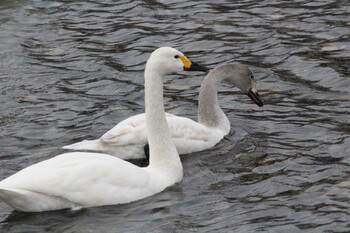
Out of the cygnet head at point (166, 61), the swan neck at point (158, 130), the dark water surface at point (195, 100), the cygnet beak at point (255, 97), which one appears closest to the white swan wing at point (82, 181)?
the dark water surface at point (195, 100)

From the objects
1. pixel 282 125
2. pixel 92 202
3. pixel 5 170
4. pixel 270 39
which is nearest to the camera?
pixel 92 202

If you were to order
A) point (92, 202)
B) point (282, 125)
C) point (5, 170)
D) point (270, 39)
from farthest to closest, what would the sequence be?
point (270, 39) < point (282, 125) < point (5, 170) < point (92, 202)

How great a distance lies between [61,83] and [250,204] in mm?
4948

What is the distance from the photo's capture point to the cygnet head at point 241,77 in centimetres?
1277

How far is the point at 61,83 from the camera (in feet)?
46.0

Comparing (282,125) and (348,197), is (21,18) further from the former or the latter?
(348,197)

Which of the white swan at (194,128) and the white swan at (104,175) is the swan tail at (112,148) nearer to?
the white swan at (194,128)

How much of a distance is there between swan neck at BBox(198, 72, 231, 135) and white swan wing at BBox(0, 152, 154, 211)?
2.29 meters

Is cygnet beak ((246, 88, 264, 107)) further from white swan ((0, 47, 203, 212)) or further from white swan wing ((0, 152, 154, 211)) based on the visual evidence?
white swan wing ((0, 152, 154, 211))

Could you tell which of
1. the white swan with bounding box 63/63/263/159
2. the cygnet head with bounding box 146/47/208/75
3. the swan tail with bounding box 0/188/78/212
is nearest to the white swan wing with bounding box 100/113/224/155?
the white swan with bounding box 63/63/263/159

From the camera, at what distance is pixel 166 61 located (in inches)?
418

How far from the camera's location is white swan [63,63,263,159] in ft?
37.0

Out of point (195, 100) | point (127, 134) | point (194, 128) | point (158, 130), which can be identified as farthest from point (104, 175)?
point (195, 100)

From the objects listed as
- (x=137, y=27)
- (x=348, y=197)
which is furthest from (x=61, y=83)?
(x=348, y=197)
